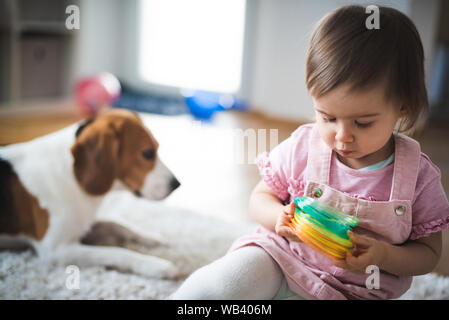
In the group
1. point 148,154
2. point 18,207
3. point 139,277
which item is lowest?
point 139,277

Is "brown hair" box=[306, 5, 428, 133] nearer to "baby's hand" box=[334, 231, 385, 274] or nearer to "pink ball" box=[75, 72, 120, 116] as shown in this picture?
"baby's hand" box=[334, 231, 385, 274]

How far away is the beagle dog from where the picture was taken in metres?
0.94

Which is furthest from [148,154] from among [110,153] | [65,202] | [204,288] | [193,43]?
[193,43]

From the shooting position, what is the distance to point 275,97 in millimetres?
1362

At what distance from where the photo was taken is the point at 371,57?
0.62 m

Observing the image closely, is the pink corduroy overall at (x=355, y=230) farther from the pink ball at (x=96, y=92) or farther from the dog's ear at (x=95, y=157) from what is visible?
the pink ball at (x=96, y=92)

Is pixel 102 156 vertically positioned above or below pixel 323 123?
below

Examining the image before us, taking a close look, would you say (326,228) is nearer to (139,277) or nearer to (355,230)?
(355,230)

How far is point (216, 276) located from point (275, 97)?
30.1 inches

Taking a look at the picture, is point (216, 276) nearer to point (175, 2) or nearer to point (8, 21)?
point (175, 2)

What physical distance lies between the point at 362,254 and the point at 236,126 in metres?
0.96

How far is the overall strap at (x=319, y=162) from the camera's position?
698mm

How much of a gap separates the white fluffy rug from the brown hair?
45 cm

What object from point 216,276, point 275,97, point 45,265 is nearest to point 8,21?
point 275,97
